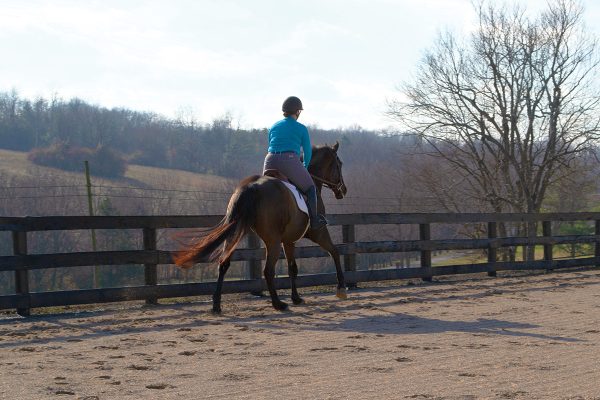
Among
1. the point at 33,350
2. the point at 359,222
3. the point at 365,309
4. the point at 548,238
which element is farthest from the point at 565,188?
the point at 33,350

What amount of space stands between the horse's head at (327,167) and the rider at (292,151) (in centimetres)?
94

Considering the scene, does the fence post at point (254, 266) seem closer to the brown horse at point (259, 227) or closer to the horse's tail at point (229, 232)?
the brown horse at point (259, 227)

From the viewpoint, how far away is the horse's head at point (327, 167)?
1091cm

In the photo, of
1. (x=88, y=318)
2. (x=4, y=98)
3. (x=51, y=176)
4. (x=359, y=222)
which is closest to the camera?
(x=88, y=318)

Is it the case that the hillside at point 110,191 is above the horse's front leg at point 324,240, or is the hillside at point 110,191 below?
above

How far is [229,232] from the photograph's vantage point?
8.80 metres

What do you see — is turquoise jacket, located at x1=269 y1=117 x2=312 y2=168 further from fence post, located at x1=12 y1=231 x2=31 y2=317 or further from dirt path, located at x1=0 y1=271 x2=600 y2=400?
fence post, located at x1=12 y1=231 x2=31 y2=317

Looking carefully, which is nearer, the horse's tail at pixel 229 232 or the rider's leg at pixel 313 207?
the horse's tail at pixel 229 232

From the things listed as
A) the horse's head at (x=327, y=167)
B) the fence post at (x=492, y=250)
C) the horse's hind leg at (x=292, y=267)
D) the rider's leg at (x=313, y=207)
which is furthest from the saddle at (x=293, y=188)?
the fence post at (x=492, y=250)

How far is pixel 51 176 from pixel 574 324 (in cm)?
6465

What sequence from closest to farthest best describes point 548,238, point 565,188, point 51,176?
point 548,238 < point 565,188 < point 51,176

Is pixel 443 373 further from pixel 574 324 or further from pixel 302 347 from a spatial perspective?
pixel 574 324

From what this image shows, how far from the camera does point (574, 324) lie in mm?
8320

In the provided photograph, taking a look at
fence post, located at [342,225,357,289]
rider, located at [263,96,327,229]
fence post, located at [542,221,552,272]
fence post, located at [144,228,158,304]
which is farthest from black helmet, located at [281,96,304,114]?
fence post, located at [542,221,552,272]
